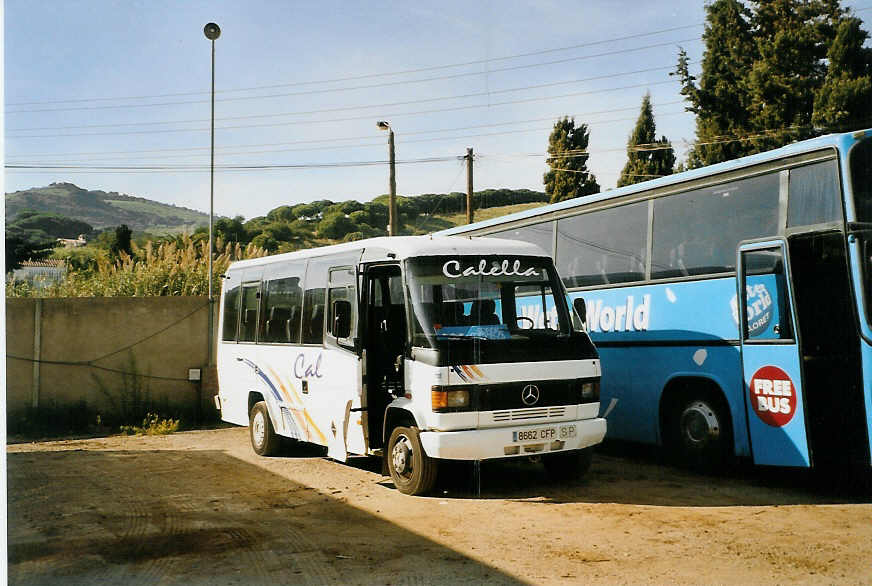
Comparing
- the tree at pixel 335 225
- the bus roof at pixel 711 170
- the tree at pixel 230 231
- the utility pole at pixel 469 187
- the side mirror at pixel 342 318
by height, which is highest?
the utility pole at pixel 469 187

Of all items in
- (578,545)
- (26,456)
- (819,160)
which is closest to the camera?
(578,545)

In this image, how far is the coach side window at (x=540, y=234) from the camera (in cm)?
1331

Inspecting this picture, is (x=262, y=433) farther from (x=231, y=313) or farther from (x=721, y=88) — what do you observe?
(x=721, y=88)

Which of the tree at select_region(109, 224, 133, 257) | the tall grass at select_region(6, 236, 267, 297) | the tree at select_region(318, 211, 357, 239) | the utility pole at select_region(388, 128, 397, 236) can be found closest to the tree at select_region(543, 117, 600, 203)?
the utility pole at select_region(388, 128, 397, 236)

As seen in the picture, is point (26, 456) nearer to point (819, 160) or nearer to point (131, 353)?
point (131, 353)

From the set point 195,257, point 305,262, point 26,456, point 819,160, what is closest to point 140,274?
point 195,257

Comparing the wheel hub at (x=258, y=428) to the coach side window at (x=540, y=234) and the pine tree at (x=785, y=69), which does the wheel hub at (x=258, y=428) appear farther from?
the pine tree at (x=785, y=69)

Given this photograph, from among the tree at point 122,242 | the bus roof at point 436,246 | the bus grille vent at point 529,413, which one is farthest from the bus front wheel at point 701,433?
the tree at point 122,242

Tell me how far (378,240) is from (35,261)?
33.9 feet

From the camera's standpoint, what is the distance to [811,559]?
6586 millimetres

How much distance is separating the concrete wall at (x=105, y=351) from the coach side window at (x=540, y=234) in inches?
290

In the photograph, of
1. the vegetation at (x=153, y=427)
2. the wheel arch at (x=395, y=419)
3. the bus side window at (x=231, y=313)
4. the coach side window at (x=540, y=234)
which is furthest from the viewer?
the vegetation at (x=153, y=427)

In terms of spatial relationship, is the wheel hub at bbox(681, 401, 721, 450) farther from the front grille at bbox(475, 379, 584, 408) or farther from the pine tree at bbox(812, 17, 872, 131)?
the pine tree at bbox(812, 17, 872, 131)

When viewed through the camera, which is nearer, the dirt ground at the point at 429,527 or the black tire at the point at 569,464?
the dirt ground at the point at 429,527
